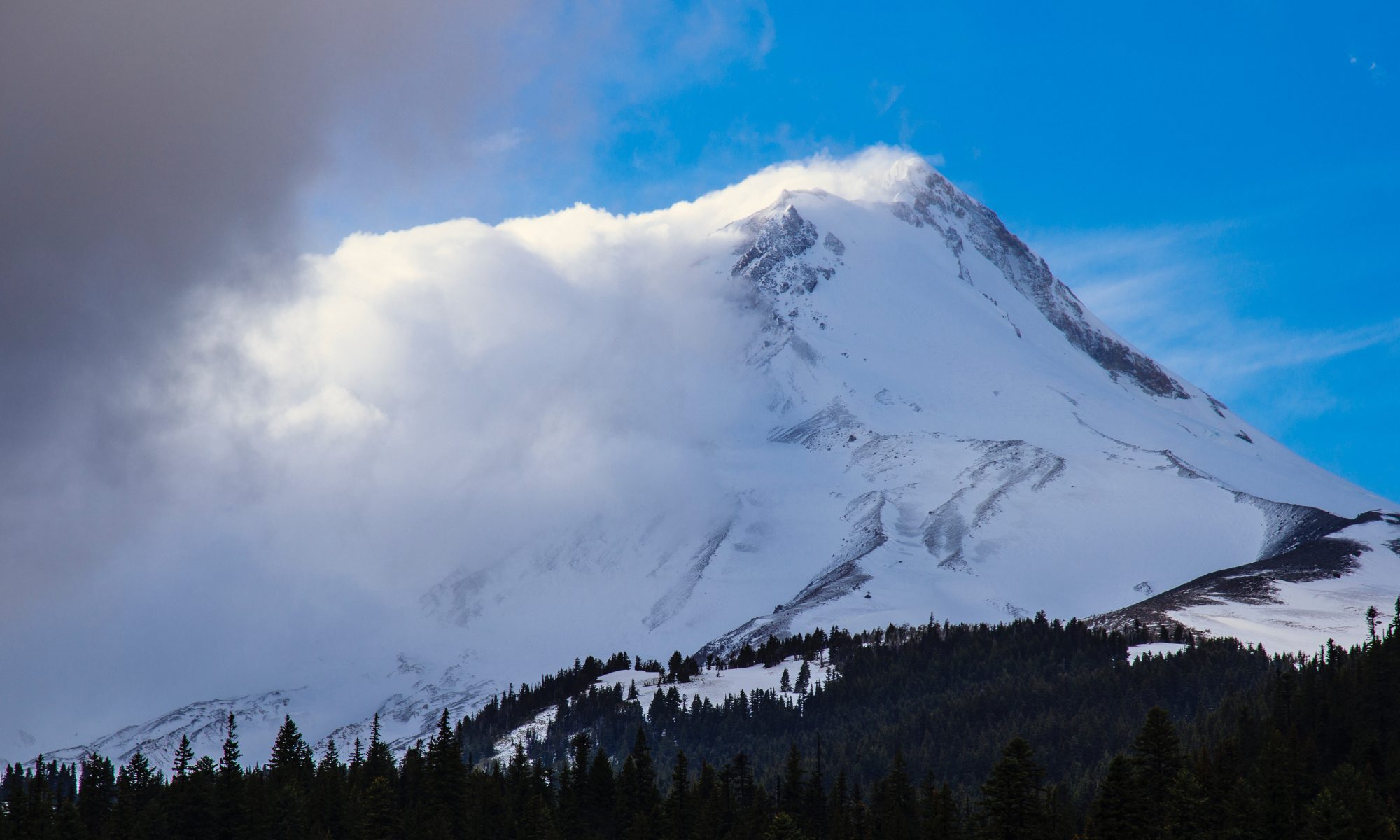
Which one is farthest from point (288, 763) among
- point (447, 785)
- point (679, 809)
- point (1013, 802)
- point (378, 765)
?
point (1013, 802)

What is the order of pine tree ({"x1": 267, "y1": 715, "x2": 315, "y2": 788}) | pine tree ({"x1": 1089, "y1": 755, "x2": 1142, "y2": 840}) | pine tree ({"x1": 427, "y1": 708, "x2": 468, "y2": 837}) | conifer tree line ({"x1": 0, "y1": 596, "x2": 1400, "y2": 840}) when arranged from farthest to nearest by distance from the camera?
pine tree ({"x1": 267, "y1": 715, "x2": 315, "y2": 788}) → pine tree ({"x1": 427, "y1": 708, "x2": 468, "y2": 837}) → conifer tree line ({"x1": 0, "y1": 596, "x2": 1400, "y2": 840}) → pine tree ({"x1": 1089, "y1": 755, "x2": 1142, "y2": 840})

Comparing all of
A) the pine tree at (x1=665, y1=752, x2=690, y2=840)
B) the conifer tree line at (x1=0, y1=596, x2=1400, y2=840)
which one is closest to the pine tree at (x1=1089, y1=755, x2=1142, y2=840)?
the conifer tree line at (x1=0, y1=596, x2=1400, y2=840)

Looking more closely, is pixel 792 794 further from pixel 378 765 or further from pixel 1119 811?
pixel 1119 811

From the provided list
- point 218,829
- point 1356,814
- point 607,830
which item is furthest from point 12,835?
point 1356,814

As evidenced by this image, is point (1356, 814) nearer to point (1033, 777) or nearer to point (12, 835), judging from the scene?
point (1033, 777)

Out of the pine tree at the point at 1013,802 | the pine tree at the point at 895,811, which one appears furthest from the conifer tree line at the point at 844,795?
the pine tree at the point at 895,811

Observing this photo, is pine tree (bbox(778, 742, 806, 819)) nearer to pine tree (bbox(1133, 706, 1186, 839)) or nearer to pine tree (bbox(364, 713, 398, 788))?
pine tree (bbox(364, 713, 398, 788))

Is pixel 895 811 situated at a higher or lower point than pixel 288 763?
lower

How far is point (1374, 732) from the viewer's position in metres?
110

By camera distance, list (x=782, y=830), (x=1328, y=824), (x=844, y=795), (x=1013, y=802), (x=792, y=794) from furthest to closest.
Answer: (x=844, y=795)
(x=792, y=794)
(x=782, y=830)
(x=1328, y=824)
(x=1013, y=802)

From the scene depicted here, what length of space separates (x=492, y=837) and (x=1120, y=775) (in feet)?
163

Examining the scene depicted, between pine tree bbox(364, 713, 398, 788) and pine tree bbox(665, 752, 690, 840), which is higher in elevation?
pine tree bbox(364, 713, 398, 788)

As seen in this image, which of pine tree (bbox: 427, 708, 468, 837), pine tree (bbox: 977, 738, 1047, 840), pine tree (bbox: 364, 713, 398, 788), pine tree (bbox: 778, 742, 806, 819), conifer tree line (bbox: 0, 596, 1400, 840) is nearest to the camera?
pine tree (bbox: 977, 738, 1047, 840)

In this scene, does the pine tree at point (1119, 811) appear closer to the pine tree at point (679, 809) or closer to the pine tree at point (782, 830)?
the pine tree at point (782, 830)
